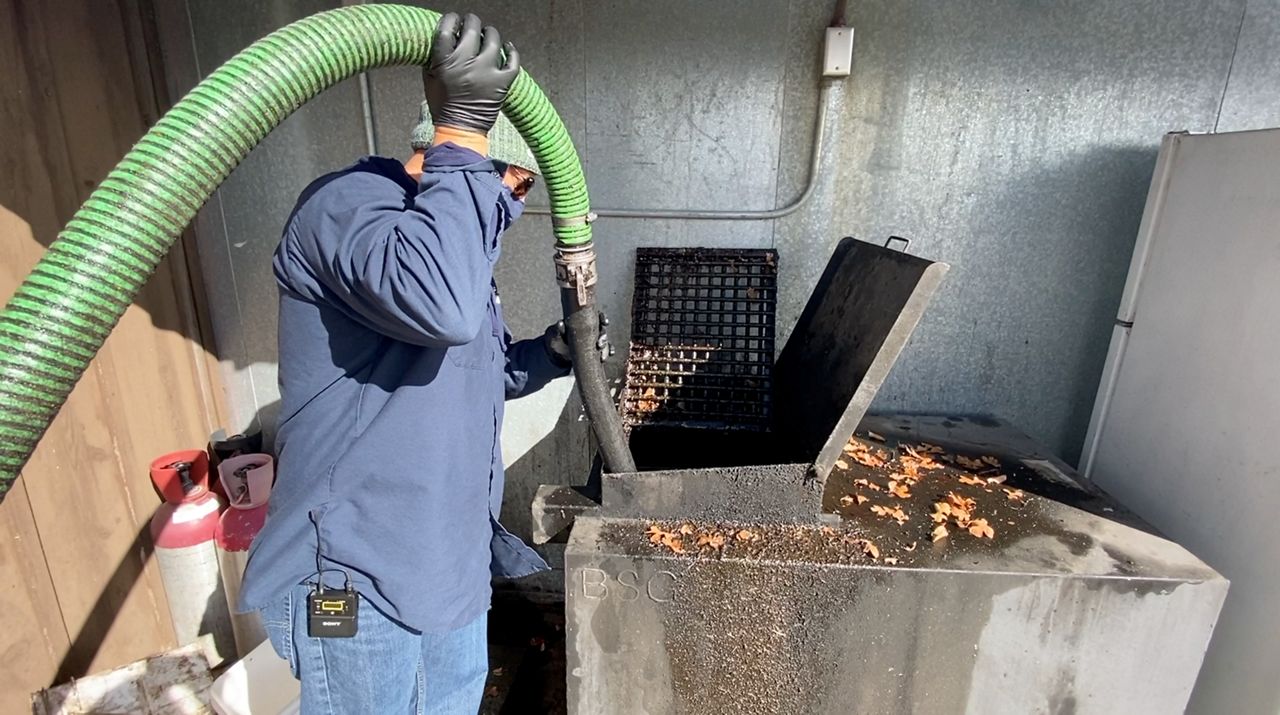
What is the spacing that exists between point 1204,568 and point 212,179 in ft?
7.12

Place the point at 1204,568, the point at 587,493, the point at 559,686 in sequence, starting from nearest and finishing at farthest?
the point at 1204,568, the point at 587,493, the point at 559,686

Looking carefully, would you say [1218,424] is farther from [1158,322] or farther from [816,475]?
[816,475]

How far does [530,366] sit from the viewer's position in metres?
1.72

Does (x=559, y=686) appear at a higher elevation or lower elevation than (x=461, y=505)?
lower

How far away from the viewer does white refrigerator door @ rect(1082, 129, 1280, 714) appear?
1587mm

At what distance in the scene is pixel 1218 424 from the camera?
1707mm

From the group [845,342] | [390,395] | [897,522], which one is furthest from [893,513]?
[390,395]

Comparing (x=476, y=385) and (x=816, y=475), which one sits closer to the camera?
(x=476, y=385)

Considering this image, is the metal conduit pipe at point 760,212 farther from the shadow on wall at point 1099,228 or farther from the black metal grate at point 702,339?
the shadow on wall at point 1099,228

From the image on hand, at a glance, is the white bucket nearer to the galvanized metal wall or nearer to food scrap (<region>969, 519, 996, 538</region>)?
the galvanized metal wall

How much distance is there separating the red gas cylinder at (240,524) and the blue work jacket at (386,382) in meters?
1.22

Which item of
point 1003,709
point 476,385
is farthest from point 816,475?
point 476,385

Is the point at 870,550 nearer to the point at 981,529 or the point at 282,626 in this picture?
the point at 981,529

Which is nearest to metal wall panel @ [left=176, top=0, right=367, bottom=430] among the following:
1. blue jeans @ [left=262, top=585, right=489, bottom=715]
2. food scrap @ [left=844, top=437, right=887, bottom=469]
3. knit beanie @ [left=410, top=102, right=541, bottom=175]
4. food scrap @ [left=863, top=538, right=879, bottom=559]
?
knit beanie @ [left=410, top=102, right=541, bottom=175]
